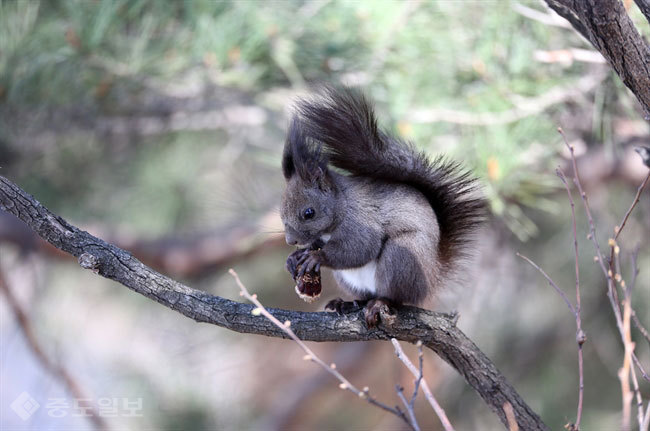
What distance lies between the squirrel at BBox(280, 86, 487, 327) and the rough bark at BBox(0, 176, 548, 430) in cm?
8

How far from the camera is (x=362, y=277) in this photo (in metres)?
1.67

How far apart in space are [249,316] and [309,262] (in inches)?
9.4

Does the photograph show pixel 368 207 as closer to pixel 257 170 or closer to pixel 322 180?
pixel 322 180

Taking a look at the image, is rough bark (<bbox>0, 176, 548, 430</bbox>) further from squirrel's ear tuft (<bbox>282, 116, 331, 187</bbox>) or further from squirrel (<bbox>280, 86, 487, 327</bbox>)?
squirrel's ear tuft (<bbox>282, 116, 331, 187</bbox>)

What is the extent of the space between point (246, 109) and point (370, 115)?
1.61m

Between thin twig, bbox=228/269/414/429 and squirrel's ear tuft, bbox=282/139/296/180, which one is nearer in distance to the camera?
thin twig, bbox=228/269/414/429

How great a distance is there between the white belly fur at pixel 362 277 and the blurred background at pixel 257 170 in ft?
1.27

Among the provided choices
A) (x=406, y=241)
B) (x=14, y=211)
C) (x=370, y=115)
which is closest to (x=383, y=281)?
(x=406, y=241)

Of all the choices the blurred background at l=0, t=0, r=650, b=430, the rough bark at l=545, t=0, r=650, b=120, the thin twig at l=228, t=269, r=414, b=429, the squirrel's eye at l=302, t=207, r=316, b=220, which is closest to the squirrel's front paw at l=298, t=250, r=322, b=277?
the squirrel's eye at l=302, t=207, r=316, b=220

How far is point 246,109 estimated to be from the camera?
3.12m

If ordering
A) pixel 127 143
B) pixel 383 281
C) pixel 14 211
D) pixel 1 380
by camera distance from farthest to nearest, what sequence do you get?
pixel 127 143 → pixel 1 380 → pixel 383 281 → pixel 14 211

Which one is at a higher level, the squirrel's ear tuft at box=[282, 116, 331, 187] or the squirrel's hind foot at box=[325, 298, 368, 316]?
the squirrel's ear tuft at box=[282, 116, 331, 187]

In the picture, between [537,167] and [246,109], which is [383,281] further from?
[246,109]

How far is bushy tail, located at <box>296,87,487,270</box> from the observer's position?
5.05 ft
